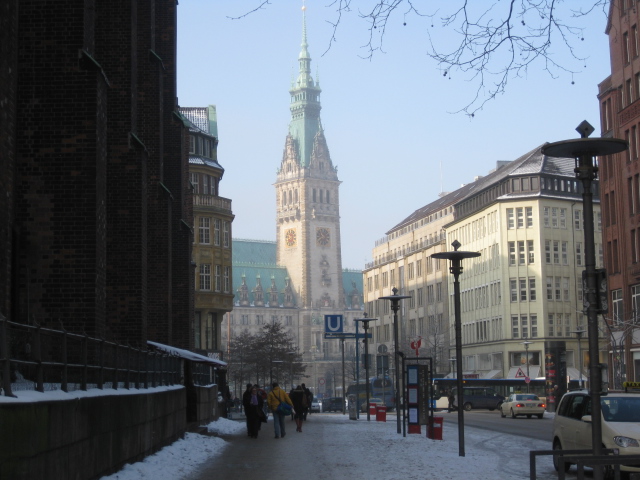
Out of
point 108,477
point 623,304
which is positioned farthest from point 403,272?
point 108,477

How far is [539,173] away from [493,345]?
53.7ft

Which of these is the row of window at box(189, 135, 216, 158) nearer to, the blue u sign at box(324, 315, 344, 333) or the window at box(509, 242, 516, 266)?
the blue u sign at box(324, 315, 344, 333)

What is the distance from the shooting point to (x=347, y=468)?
775 inches

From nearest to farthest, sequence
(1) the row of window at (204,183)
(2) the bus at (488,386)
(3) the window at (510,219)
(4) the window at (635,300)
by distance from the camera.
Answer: (4) the window at (635,300) → (1) the row of window at (204,183) → (2) the bus at (488,386) → (3) the window at (510,219)

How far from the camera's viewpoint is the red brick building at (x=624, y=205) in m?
59.4

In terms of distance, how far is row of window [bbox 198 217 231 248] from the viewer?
76.7 meters

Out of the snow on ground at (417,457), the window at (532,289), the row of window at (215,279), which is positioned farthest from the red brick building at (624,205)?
the window at (532,289)

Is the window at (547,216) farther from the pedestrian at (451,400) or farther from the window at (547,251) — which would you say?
the pedestrian at (451,400)

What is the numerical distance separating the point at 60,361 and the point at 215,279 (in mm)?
61802

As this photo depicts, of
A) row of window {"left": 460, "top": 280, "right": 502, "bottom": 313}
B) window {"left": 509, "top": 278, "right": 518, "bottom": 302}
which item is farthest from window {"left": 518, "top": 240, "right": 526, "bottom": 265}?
row of window {"left": 460, "top": 280, "right": 502, "bottom": 313}

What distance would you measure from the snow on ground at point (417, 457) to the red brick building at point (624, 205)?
2851cm

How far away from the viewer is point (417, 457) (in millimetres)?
22078

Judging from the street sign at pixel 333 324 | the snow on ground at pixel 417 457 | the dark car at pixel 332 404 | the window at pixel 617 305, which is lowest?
the dark car at pixel 332 404

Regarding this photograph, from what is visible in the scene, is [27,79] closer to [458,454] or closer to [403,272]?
[458,454]
